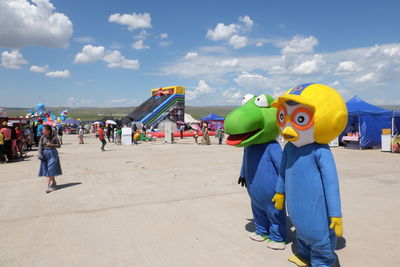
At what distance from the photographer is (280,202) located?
3.32 metres

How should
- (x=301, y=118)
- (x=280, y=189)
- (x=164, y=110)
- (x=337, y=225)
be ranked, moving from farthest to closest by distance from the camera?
(x=164, y=110)
(x=280, y=189)
(x=301, y=118)
(x=337, y=225)

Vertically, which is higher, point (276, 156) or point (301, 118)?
point (301, 118)

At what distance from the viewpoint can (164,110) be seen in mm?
28828

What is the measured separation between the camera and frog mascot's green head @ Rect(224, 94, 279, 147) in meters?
3.49

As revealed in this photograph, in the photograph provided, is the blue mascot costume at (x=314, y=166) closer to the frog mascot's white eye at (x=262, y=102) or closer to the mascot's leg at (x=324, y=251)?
the mascot's leg at (x=324, y=251)

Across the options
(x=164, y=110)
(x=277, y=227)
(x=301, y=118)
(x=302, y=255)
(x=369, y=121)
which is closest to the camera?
(x=301, y=118)

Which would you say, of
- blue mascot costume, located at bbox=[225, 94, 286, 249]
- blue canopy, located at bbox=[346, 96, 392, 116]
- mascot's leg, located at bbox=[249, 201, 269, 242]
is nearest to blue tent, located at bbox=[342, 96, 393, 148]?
blue canopy, located at bbox=[346, 96, 392, 116]

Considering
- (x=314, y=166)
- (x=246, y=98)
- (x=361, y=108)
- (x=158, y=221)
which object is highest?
(x=361, y=108)

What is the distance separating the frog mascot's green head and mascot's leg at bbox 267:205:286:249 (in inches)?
34.1

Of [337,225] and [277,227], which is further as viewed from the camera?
[277,227]

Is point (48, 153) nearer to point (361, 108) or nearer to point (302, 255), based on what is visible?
point (302, 255)

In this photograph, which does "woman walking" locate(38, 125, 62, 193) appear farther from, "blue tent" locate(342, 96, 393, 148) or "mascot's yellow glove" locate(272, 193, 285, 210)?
"blue tent" locate(342, 96, 393, 148)

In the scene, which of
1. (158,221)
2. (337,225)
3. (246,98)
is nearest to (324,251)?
(337,225)

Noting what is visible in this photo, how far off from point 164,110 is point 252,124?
25783 millimetres
